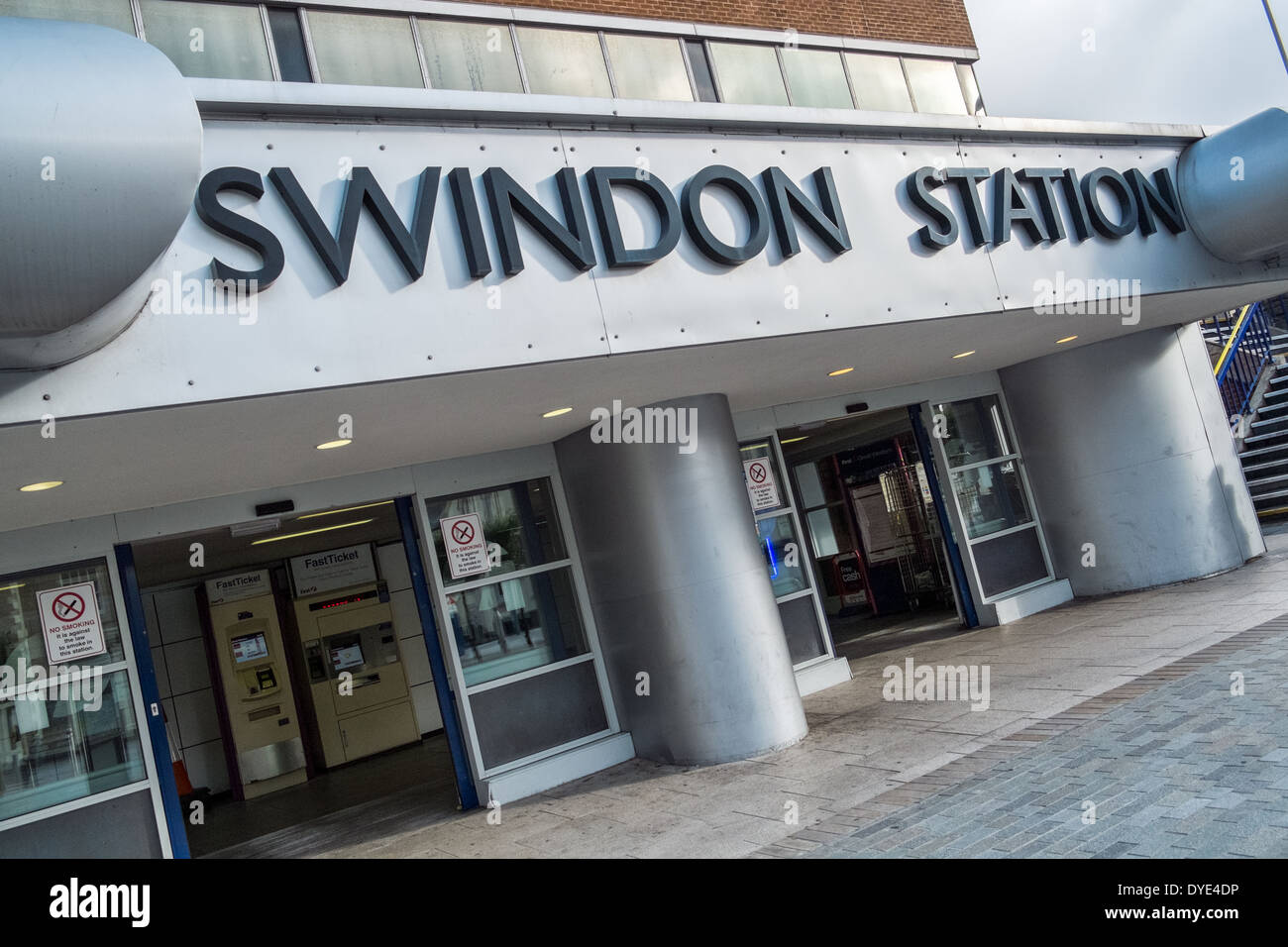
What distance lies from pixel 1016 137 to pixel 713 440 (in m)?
3.69

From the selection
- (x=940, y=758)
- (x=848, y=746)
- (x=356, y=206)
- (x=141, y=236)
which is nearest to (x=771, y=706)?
(x=848, y=746)

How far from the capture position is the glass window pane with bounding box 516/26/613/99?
28.0 ft

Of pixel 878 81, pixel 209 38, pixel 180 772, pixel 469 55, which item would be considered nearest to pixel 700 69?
pixel 878 81

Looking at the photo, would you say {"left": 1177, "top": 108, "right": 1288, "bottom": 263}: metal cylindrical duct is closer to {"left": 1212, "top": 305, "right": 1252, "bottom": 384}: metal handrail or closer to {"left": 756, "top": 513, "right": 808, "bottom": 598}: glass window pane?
{"left": 756, "top": 513, "right": 808, "bottom": 598}: glass window pane

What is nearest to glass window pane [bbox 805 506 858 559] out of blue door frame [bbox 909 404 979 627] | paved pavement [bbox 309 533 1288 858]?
blue door frame [bbox 909 404 979 627]

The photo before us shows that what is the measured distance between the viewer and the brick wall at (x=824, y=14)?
9.41m

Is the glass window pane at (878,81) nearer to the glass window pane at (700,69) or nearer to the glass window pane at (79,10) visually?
the glass window pane at (700,69)

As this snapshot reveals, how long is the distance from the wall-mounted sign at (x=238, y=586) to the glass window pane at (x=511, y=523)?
511cm

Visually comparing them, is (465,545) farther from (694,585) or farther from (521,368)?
(521,368)

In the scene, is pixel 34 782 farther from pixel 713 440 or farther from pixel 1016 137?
pixel 1016 137

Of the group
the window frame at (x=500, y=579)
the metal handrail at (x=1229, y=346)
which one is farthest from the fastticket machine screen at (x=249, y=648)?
the metal handrail at (x=1229, y=346)

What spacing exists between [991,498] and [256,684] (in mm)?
9203
